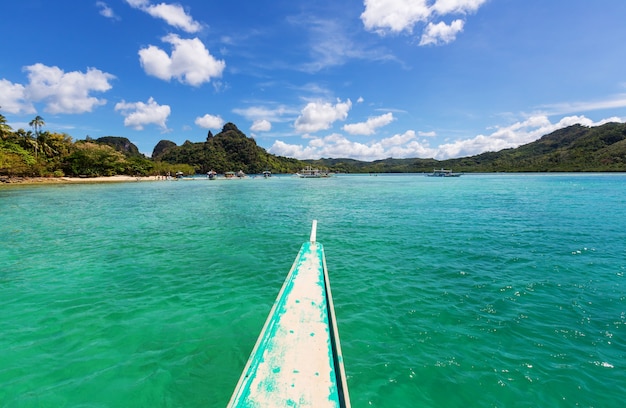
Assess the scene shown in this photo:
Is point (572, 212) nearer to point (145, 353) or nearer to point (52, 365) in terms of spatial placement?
point (145, 353)

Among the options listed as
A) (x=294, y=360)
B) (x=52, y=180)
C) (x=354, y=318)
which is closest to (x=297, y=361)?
(x=294, y=360)

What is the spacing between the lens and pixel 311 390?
343 cm

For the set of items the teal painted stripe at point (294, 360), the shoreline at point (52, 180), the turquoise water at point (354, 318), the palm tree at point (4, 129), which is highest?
the palm tree at point (4, 129)

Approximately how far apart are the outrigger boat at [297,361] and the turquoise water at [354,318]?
4.62 feet

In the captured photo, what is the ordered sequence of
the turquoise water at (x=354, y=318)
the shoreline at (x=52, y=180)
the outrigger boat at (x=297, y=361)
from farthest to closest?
the shoreline at (x=52, y=180)
the turquoise water at (x=354, y=318)
the outrigger boat at (x=297, y=361)

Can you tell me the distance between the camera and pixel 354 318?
7.36 metres

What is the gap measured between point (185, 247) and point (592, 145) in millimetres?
278874

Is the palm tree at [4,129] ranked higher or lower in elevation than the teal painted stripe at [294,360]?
higher

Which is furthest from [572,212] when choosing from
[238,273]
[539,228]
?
[238,273]

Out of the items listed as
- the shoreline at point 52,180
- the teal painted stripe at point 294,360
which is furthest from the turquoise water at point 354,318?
the shoreline at point 52,180

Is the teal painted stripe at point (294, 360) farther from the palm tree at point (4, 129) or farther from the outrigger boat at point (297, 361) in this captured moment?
the palm tree at point (4, 129)

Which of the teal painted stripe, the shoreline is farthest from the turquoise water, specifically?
the shoreline

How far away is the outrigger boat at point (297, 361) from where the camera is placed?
3268 mm

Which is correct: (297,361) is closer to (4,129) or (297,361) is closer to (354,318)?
(354,318)
